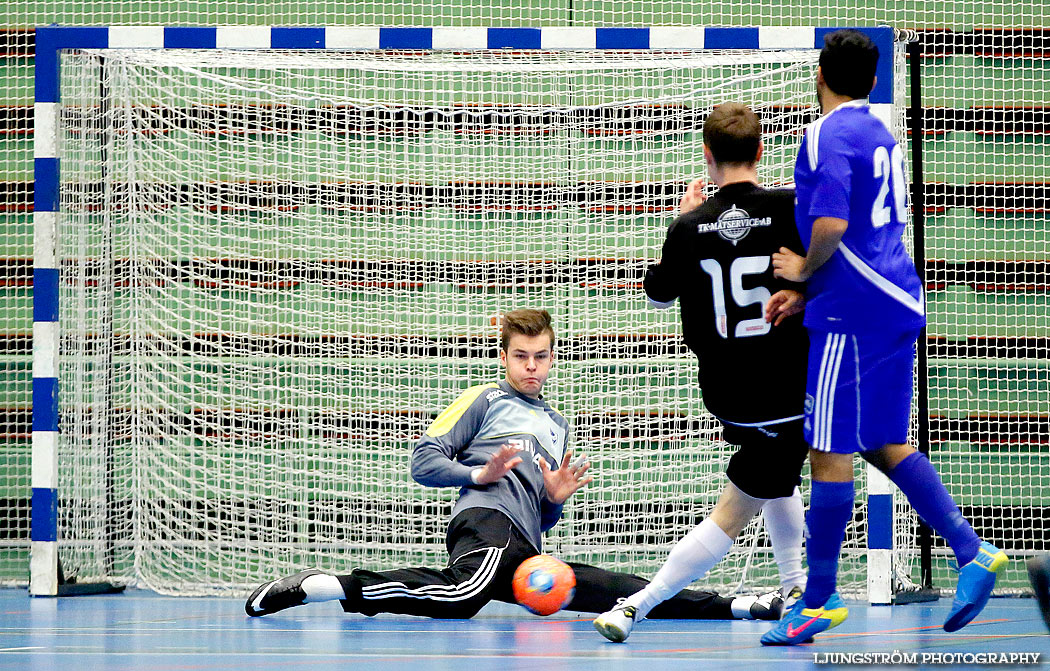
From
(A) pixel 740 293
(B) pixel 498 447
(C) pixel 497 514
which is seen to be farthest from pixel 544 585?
(A) pixel 740 293

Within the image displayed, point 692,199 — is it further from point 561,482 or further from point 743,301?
point 561,482

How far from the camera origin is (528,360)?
384 cm

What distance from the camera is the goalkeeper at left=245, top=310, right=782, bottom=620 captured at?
11.3ft

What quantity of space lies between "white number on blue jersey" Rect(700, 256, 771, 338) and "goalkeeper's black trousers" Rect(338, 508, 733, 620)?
984 mm

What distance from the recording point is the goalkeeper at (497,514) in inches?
136

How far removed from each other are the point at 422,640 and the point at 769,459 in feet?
3.45

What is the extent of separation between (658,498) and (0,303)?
11.0 feet

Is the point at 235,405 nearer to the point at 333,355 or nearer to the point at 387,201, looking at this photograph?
the point at 333,355

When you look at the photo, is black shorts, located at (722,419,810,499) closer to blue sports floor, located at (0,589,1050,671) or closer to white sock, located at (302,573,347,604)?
blue sports floor, located at (0,589,1050,671)

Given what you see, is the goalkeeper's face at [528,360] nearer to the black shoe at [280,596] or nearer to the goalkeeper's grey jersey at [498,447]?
the goalkeeper's grey jersey at [498,447]

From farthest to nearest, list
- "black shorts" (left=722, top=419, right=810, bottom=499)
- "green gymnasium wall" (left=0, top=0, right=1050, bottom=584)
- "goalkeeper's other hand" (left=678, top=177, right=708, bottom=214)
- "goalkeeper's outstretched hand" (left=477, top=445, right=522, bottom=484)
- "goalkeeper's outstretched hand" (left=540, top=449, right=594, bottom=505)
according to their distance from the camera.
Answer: "green gymnasium wall" (left=0, top=0, right=1050, bottom=584), "goalkeeper's outstretched hand" (left=540, top=449, right=594, bottom=505), "goalkeeper's outstretched hand" (left=477, top=445, right=522, bottom=484), "goalkeeper's other hand" (left=678, top=177, right=708, bottom=214), "black shorts" (left=722, top=419, right=810, bottom=499)

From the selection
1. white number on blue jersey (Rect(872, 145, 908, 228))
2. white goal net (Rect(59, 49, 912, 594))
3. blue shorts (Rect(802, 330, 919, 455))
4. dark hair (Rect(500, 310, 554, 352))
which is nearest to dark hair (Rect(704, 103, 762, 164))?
white number on blue jersey (Rect(872, 145, 908, 228))

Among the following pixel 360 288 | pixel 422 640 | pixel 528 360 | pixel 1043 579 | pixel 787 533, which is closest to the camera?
pixel 1043 579

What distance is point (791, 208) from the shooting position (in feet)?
9.55
